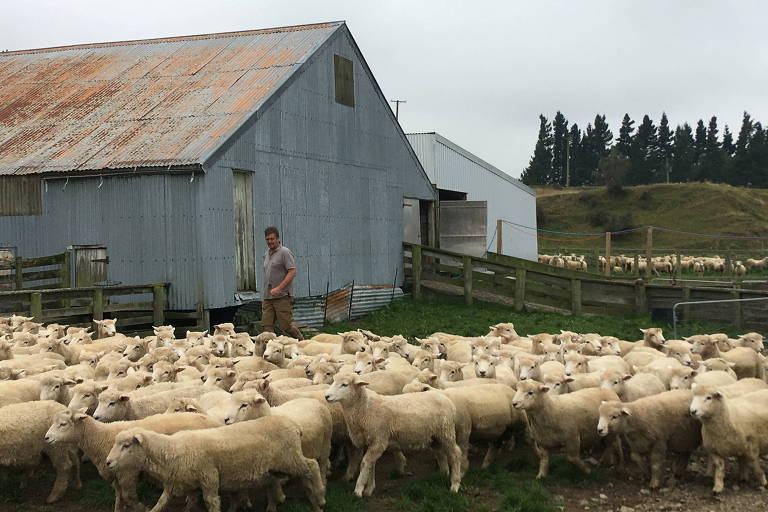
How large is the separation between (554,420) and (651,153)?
133449mm

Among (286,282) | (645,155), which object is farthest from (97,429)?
(645,155)

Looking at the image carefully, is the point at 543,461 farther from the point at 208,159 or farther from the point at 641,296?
the point at 641,296

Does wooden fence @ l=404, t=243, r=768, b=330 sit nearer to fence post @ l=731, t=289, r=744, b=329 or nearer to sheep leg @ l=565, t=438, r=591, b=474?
fence post @ l=731, t=289, r=744, b=329

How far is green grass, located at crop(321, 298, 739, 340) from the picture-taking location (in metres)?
19.2

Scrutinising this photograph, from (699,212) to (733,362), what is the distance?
7455 cm

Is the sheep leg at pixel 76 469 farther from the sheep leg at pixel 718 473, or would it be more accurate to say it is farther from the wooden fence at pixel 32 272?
the wooden fence at pixel 32 272

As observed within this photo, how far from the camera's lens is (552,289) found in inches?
897

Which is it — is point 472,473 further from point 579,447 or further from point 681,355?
point 681,355

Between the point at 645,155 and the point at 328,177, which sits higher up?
the point at 645,155

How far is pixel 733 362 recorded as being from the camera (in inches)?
465

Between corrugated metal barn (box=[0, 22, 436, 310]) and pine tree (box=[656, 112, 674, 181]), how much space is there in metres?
113

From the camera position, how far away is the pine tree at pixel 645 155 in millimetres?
127188

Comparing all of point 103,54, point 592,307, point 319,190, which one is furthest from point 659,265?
point 103,54

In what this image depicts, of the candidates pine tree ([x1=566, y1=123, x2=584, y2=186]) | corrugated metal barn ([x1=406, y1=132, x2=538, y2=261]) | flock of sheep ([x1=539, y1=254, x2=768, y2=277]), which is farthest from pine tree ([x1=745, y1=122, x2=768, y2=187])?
corrugated metal barn ([x1=406, y1=132, x2=538, y2=261])
